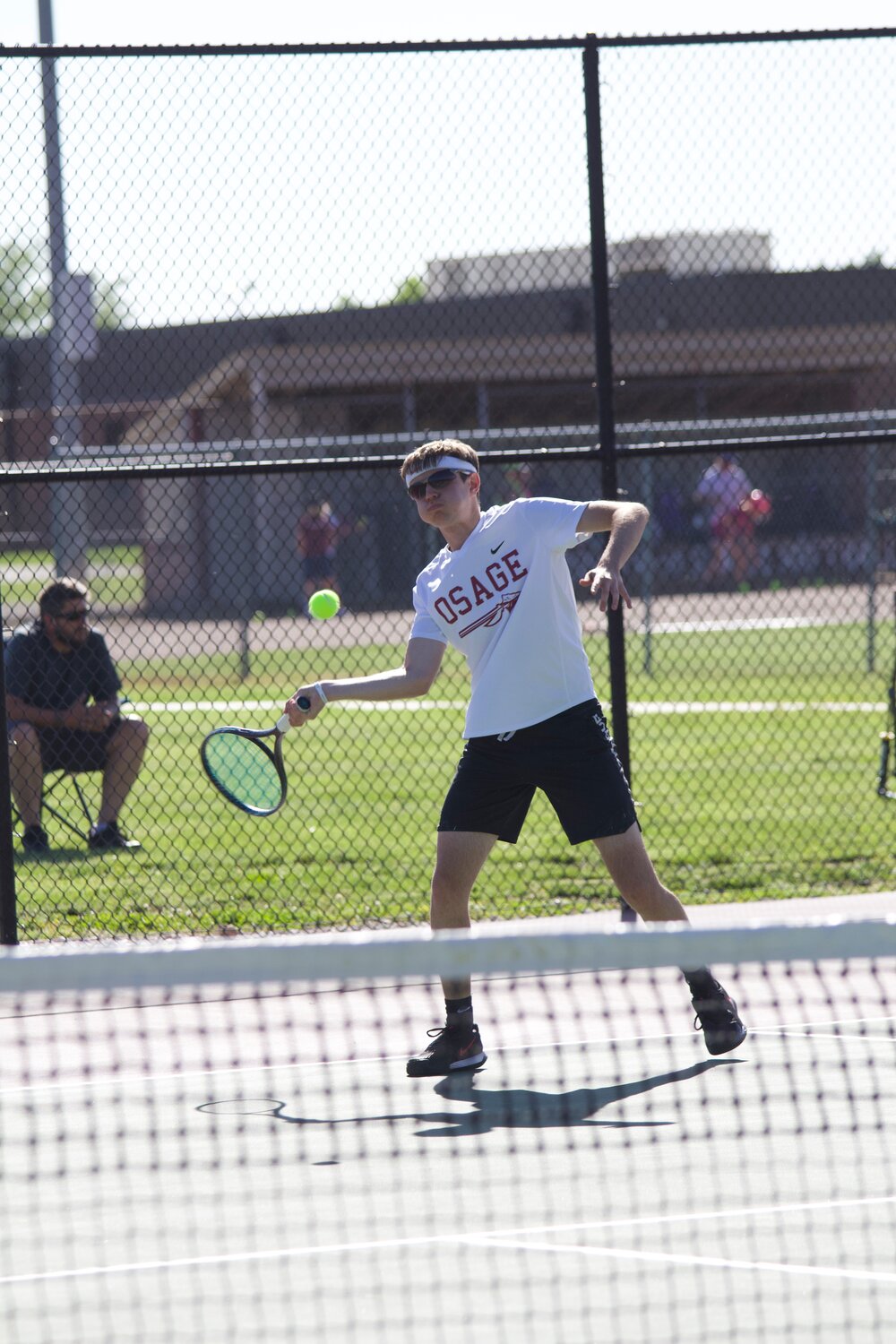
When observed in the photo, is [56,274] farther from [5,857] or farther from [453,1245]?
[453,1245]

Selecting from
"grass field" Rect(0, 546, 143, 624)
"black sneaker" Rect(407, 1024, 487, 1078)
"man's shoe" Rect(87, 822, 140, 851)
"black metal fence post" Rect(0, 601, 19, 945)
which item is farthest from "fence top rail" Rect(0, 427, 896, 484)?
"grass field" Rect(0, 546, 143, 624)

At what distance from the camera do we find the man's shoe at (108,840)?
28.2ft

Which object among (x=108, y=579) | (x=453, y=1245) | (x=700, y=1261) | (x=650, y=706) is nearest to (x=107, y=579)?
(x=108, y=579)

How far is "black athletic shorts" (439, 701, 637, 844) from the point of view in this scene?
5227 mm

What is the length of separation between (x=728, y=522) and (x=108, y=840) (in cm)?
1162

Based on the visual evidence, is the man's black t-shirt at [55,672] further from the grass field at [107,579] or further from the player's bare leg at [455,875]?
the grass field at [107,579]

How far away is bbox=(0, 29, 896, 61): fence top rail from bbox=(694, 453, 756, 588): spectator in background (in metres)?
10.8

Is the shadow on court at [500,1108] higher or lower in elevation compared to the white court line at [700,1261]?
lower

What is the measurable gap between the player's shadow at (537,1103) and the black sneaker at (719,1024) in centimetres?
8

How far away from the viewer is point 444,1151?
15.1 feet

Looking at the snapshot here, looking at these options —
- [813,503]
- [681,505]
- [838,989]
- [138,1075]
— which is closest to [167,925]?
[138,1075]

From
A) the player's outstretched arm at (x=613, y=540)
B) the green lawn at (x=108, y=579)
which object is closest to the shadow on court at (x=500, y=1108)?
the player's outstretched arm at (x=613, y=540)

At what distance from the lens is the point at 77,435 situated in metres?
18.7

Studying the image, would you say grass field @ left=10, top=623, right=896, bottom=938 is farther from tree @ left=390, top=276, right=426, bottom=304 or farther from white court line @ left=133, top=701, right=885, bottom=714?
tree @ left=390, top=276, right=426, bottom=304
